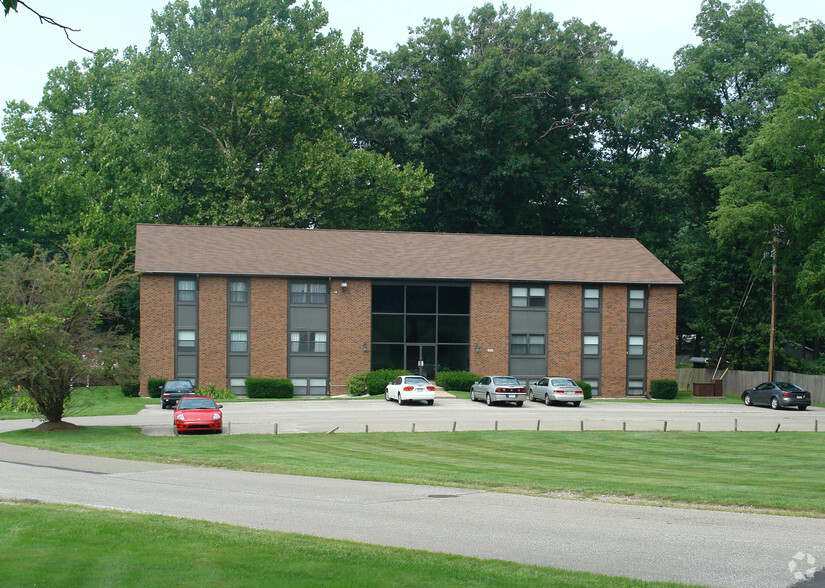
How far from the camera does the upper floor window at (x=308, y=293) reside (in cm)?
4850

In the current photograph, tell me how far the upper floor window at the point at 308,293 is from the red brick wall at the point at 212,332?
3.84m

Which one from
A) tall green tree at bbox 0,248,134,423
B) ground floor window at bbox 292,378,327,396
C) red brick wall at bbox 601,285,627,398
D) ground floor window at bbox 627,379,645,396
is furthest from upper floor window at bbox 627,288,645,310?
tall green tree at bbox 0,248,134,423

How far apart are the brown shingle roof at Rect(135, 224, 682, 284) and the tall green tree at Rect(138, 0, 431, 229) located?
10138 millimetres

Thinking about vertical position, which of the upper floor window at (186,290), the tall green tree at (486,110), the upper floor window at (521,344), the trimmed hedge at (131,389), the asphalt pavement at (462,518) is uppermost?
the tall green tree at (486,110)

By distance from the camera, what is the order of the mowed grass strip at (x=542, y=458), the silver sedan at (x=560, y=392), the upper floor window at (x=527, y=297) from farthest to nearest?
1. the upper floor window at (x=527, y=297)
2. the silver sedan at (x=560, y=392)
3. the mowed grass strip at (x=542, y=458)

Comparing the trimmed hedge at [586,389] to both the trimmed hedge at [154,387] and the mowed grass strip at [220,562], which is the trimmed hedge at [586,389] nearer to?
the trimmed hedge at [154,387]

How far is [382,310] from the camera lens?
49531 millimetres

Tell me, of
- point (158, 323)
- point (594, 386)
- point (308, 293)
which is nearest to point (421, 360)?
point (308, 293)

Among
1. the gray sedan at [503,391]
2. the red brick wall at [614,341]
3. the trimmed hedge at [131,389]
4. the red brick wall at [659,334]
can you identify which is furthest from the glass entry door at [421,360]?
the trimmed hedge at [131,389]

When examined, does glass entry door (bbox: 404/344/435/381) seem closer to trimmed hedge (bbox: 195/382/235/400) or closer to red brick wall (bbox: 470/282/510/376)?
red brick wall (bbox: 470/282/510/376)

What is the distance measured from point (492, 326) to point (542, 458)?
2642 centimetres

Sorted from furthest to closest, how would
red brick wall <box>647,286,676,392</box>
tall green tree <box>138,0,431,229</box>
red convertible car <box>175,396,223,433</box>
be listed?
tall green tree <box>138,0,431,229</box>
red brick wall <box>647,286,676,392</box>
red convertible car <box>175,396,223,433</box>

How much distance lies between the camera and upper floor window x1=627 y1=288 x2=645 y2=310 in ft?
168

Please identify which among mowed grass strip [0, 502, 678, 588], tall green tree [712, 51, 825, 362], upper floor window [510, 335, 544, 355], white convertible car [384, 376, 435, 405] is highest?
tall green tree [712, 51, 825, 362]
